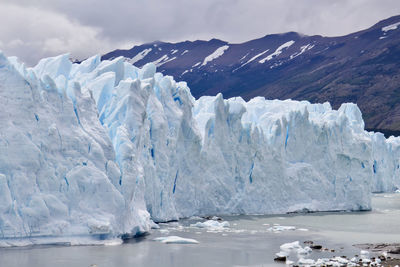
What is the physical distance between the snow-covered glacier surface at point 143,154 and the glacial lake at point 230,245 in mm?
1056

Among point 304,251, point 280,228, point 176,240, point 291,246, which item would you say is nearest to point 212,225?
point 280,228

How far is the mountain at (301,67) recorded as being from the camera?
108000mm

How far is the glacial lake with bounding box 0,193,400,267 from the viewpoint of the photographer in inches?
Answer: 572

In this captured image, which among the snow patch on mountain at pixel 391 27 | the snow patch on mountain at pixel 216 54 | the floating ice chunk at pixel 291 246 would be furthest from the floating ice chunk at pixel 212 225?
the snow patch on mountain at pixel 216 54

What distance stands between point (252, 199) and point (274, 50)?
136m

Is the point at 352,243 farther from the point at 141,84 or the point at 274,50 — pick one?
the point at 274,50

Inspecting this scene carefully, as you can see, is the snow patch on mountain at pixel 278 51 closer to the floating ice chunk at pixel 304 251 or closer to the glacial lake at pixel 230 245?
the glacial lake at pixel 230 245

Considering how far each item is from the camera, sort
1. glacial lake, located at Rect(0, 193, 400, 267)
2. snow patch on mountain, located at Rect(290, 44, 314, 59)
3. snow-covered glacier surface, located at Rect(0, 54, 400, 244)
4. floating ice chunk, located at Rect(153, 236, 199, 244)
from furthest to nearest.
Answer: snow patch on mountain, located at Rect(290, 44, 314, 59) → floating ice chunk, located at Rect(153, 236, 199, 244) → snow-covered glacier surface, located at Rect(0, 54, 400, 244) → glacial lake, located at Rect(0, 193, 400, 267)

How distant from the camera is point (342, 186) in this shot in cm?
2986

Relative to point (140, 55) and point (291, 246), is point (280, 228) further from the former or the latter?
point (140, 55)

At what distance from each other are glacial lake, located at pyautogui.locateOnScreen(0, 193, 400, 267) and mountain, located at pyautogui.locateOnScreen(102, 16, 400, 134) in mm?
67818

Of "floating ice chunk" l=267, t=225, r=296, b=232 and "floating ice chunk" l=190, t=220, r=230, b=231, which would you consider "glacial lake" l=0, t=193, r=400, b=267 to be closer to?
"floating ice chunk" l=267, t=225, r=296, b=232

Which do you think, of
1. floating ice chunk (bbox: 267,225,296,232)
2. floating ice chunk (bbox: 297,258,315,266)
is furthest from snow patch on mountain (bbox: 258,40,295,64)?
floating ice chunk (bbox: 297,258,315,266)

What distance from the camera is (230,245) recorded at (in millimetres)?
17781
